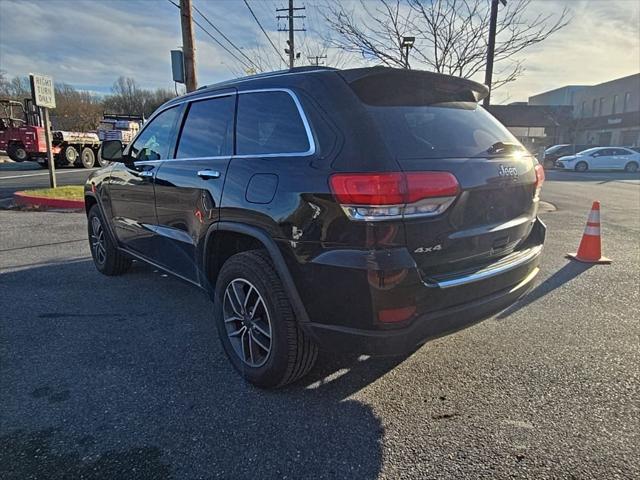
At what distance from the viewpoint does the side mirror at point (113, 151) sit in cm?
423

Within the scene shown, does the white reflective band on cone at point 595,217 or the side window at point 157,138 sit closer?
the side window at point 157,138

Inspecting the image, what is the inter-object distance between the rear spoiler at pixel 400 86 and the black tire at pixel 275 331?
109 cm

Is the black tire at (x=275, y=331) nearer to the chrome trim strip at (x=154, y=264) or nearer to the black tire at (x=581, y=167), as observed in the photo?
the chrome trim strip at (x=154, y=264)

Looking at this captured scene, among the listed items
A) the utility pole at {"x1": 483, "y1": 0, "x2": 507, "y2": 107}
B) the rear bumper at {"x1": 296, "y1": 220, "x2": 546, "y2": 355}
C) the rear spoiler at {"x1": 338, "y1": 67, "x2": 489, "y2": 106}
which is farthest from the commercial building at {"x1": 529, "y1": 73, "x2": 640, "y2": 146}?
the rear bumper at {"x1": 296, "y1": 220, "x2": 546, "y2": 355}

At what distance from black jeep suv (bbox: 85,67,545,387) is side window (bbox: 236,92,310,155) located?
0.4 inches

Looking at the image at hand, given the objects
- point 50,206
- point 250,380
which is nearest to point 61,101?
point 50,206

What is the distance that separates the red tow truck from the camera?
63.3 feet

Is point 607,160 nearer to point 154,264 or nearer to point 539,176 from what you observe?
point 539,176

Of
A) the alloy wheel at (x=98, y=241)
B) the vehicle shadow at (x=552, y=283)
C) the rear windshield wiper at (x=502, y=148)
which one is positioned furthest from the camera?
the alloy wheel at (x=98, y=241)

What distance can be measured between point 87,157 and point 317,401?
76.4 feet

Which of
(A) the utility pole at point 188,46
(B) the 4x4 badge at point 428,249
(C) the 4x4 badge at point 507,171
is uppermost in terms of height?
(A) the utility pole at point 188,46

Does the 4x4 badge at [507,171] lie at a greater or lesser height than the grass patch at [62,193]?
greater

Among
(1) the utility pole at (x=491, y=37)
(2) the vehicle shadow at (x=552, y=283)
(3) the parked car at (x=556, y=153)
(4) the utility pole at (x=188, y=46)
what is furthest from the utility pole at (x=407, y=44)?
(3) the parked car at (x=556, y=153)

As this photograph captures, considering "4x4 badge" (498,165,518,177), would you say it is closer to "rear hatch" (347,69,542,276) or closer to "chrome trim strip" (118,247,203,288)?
"rear hatch" (347,69,542,276)
